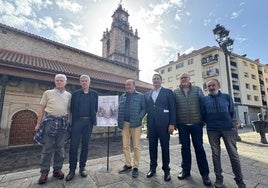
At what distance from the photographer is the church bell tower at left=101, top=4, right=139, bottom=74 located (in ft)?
67.4

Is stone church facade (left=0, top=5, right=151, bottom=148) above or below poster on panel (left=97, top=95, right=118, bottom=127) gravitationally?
above

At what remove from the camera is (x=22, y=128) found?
7.65m

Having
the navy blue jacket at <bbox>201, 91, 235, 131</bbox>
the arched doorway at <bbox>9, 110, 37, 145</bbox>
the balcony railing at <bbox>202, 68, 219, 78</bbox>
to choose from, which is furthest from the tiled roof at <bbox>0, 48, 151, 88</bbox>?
the balcony railing at <bbox>202, 68, 219, 78</bbox>

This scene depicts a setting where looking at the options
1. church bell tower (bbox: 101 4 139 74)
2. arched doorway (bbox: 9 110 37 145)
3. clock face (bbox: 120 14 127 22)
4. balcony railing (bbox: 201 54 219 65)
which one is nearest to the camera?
arched doorway (bbox: 9 110 37 145)

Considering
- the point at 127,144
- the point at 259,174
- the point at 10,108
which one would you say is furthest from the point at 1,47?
the point at 259,174

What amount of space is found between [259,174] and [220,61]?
2822 cm

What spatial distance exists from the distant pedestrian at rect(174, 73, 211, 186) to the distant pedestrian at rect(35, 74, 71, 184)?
2.35m

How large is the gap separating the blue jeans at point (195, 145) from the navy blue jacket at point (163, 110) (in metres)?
0.29

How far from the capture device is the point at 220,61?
88.3 feet

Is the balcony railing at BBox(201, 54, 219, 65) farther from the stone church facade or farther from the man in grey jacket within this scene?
the man in grey jacket

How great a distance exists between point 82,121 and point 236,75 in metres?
33.6

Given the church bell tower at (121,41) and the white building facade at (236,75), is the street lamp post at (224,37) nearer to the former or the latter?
the church bell tower at (121,41)

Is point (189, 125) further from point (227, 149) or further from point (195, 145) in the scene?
point (227, 149)

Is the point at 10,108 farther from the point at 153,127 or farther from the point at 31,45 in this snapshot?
the point at 153,127
